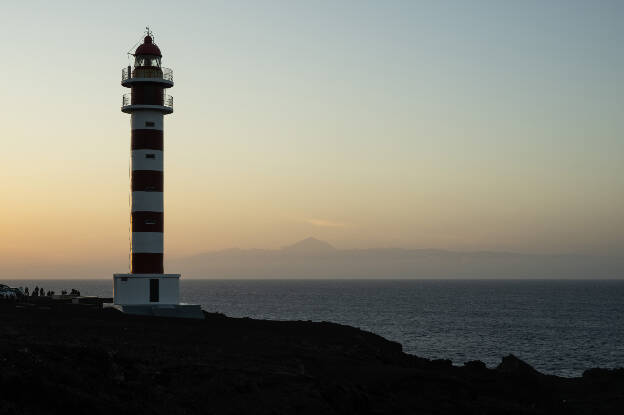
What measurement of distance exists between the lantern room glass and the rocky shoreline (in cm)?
1700

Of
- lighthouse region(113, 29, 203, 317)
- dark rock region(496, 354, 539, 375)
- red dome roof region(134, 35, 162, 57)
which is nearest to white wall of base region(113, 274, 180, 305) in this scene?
lighthouse region(113, 29, 203, 317)

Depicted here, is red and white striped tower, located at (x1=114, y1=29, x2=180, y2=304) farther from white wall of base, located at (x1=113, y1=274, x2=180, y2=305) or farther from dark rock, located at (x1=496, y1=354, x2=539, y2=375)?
dark rock, located at (x1=496, y1=354, x2=539, y2=375)

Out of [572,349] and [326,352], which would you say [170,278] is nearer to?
[326,352]

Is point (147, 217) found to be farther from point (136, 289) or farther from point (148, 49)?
→ point (148, 49)

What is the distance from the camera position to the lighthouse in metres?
47.4

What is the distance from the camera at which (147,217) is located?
47656mm

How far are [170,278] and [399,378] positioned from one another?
23.9 m

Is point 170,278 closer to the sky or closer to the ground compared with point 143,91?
closer to the ground

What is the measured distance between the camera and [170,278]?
48031mm

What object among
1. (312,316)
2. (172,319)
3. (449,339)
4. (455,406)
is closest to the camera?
(455,406)

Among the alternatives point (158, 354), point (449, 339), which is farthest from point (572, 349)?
point (158, 354)

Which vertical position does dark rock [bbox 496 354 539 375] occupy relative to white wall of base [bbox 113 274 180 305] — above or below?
below

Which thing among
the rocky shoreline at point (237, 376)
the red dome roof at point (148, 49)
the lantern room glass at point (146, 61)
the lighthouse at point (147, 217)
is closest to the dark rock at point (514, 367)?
the rocky shoreline at point (237, 376)

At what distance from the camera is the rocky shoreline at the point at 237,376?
67.3ft
